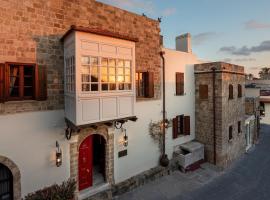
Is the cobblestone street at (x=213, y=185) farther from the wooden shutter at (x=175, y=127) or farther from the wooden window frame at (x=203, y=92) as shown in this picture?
the wooden window frame at (x=203, y=92)

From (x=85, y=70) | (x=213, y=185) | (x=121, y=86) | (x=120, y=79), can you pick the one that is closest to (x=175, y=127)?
(x=213, y=185)

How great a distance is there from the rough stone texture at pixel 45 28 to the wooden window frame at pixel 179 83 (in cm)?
501

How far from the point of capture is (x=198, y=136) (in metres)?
13.2

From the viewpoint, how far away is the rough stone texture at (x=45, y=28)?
612 centimetres

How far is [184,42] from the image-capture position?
14445 millimetres

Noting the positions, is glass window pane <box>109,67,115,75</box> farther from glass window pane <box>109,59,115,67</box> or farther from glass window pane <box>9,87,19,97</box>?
glass window pane <box>9,87,19,97</box>

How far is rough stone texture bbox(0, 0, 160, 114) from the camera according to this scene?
20.1ft

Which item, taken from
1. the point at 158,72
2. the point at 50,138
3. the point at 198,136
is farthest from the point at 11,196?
the point at 198,136

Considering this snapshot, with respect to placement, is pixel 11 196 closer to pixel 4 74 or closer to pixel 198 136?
pixel 4 74

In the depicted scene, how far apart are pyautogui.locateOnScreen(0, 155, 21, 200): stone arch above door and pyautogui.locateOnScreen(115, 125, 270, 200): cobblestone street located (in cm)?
415

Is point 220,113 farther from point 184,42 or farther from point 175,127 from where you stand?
point 184,42

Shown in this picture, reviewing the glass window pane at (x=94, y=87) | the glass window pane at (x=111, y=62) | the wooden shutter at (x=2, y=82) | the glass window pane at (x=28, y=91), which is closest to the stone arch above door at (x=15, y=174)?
the wooden shutter at (x=2, y=82)

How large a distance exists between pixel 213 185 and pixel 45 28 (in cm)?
1097

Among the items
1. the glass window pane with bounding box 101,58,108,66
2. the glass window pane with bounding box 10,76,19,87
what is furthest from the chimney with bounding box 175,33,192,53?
the glass window pane with bounding box 10,76,19,87
